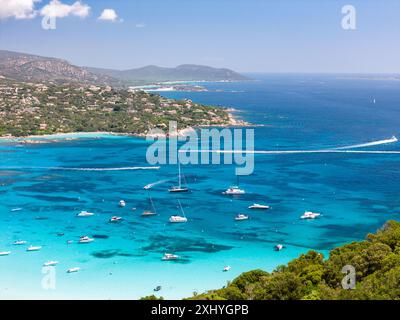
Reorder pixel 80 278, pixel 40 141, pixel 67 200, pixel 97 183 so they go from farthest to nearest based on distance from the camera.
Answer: pixel 40 141, pixel 97 183, pixel 67 200, pixel 80 278

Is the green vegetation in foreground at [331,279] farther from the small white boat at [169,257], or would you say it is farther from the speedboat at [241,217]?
the speedboat at [241,217]

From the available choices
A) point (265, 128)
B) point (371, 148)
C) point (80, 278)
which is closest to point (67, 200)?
point (80, 278)

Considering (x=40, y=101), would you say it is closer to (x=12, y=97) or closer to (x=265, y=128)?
(x=12, y=97)

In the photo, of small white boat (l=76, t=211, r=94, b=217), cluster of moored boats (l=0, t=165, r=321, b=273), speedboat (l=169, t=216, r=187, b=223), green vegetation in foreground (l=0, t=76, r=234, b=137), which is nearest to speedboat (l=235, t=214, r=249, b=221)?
cluster of moored boats (l=0, t=165, r=321, b=273)

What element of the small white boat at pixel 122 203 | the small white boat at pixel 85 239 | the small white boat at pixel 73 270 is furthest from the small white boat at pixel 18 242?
the small white boat at pixel 122 203

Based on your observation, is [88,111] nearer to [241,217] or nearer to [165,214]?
[165,214]
